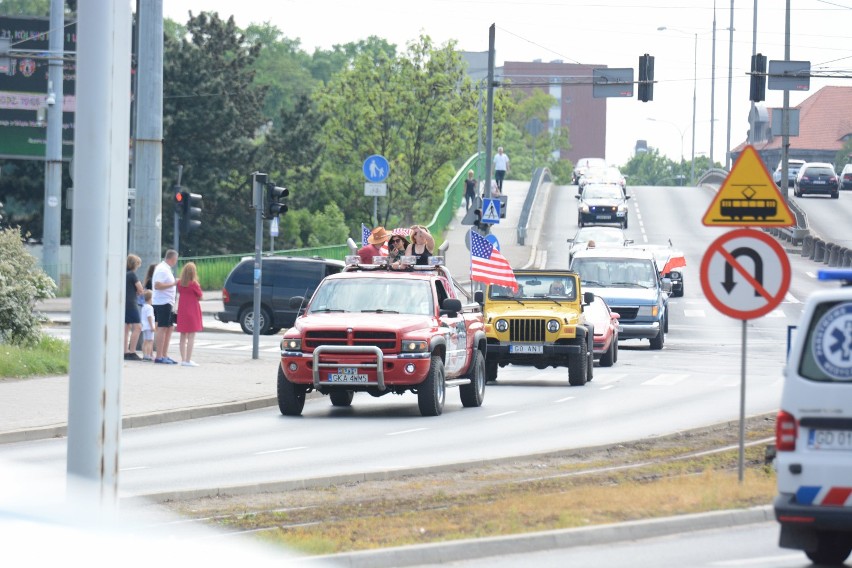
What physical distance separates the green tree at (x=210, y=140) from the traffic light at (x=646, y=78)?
76.8 feet

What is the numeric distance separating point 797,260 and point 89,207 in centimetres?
5688

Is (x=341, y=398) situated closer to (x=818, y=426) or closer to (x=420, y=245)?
(x=420, y=245)

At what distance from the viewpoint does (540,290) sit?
89.9ft

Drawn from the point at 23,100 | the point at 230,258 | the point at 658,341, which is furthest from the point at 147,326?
the point at 230,258

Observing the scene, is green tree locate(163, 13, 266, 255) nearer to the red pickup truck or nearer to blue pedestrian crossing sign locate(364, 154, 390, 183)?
blue pedestrian crossing sign locate(364, 154, 390, 183)

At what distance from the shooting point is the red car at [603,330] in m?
29.6

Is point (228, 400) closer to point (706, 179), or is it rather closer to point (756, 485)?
point (756, 485)

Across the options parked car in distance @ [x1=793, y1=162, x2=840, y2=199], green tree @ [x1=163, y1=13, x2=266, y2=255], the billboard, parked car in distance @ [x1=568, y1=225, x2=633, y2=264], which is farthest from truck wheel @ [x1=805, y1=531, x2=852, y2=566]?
parked car in distance @ [x1=793, y1=162, x2=840, y2=199]

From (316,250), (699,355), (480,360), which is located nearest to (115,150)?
(480,360)

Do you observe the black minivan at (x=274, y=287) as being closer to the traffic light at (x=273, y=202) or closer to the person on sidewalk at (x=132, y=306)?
the traffic light at (x=273, y=202)

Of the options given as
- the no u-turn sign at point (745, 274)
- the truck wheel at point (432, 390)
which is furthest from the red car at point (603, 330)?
the no u-turn sign at point (745, 274)

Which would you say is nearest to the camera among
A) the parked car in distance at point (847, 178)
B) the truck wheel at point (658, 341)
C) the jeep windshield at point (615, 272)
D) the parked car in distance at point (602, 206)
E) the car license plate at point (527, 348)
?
the car license plate at point (527, 348)

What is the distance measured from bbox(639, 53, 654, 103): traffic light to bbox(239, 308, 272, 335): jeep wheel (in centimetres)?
1247

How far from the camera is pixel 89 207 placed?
381 inches
